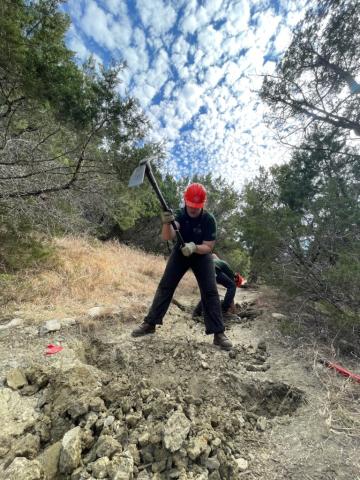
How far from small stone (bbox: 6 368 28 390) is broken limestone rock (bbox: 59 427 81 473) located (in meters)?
0.77

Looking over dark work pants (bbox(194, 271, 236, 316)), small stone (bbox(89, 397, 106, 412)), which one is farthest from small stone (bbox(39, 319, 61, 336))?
dark work pants (bbox(194, 271, 236, 316))

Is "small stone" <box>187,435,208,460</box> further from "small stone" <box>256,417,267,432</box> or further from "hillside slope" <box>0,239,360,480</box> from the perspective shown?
"small stone" <box>256,417,267,432</box>

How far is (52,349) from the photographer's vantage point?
2.60m

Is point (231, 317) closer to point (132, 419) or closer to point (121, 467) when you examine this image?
point (132, 419)

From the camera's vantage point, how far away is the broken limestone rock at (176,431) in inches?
56.7

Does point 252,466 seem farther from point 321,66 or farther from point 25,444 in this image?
point 321,66

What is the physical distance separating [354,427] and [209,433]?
38.8 inches

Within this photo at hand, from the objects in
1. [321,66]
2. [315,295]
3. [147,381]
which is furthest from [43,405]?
[321,66]

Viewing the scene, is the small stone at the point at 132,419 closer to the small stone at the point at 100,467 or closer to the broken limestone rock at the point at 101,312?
the small stone at the point at 100,467

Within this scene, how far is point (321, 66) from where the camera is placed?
5.44 m

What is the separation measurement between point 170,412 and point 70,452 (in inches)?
24.2

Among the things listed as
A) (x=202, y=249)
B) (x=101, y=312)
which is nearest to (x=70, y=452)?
(x=202, y=249)

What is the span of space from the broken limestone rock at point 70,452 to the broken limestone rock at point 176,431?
461mm

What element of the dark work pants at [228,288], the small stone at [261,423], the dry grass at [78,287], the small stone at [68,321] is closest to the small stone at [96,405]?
the small stone at [261,423]
